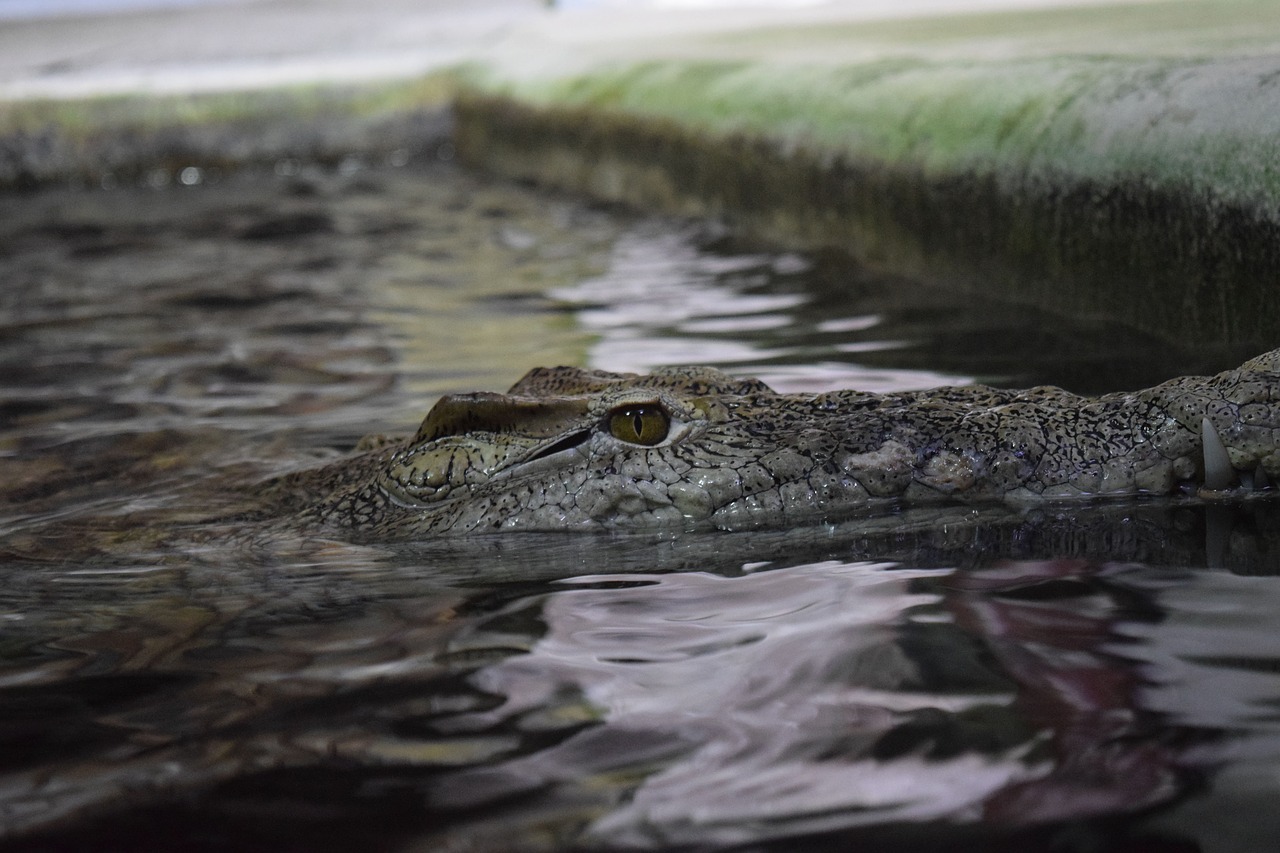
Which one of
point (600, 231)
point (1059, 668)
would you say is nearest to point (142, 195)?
point (600, 231)

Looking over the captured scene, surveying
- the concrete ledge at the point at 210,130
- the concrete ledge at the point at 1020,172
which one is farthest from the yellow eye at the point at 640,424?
the concrete ledge at the point at 210,130

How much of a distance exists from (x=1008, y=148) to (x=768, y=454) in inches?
83.5

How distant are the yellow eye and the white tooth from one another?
0.99 metres

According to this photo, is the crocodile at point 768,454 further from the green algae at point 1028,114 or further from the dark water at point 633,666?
the green algae at point 1028,114

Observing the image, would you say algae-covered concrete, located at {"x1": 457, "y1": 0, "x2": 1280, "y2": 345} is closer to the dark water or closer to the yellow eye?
the dark water

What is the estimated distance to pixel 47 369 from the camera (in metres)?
A: 5.11

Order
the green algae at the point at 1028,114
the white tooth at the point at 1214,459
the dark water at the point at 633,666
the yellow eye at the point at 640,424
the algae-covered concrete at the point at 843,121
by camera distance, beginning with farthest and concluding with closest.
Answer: the algae-covered concrete at the point at 843,121
the green algae at the point at 1028,114
the yellow eye at the point at 640,424
the white tooth at the point at 1214,459
the dark water at the point at 633,666

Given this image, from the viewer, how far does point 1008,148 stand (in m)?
4.62

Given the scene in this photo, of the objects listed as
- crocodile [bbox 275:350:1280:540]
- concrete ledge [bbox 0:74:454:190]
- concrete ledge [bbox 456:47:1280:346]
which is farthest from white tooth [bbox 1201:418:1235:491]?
concrete ledge [bbox 0:74:454:190]

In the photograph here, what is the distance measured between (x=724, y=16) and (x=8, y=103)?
208 inches

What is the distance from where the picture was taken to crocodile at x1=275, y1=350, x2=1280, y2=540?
272 cm

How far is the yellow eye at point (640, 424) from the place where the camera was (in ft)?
9.71

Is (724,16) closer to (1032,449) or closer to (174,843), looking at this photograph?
(1032,449)

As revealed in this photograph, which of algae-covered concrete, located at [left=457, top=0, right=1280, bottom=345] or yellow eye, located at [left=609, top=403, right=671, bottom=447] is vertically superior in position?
algae-covered concrete, located at [left=457, top=0, right=1280, bottom=345]
